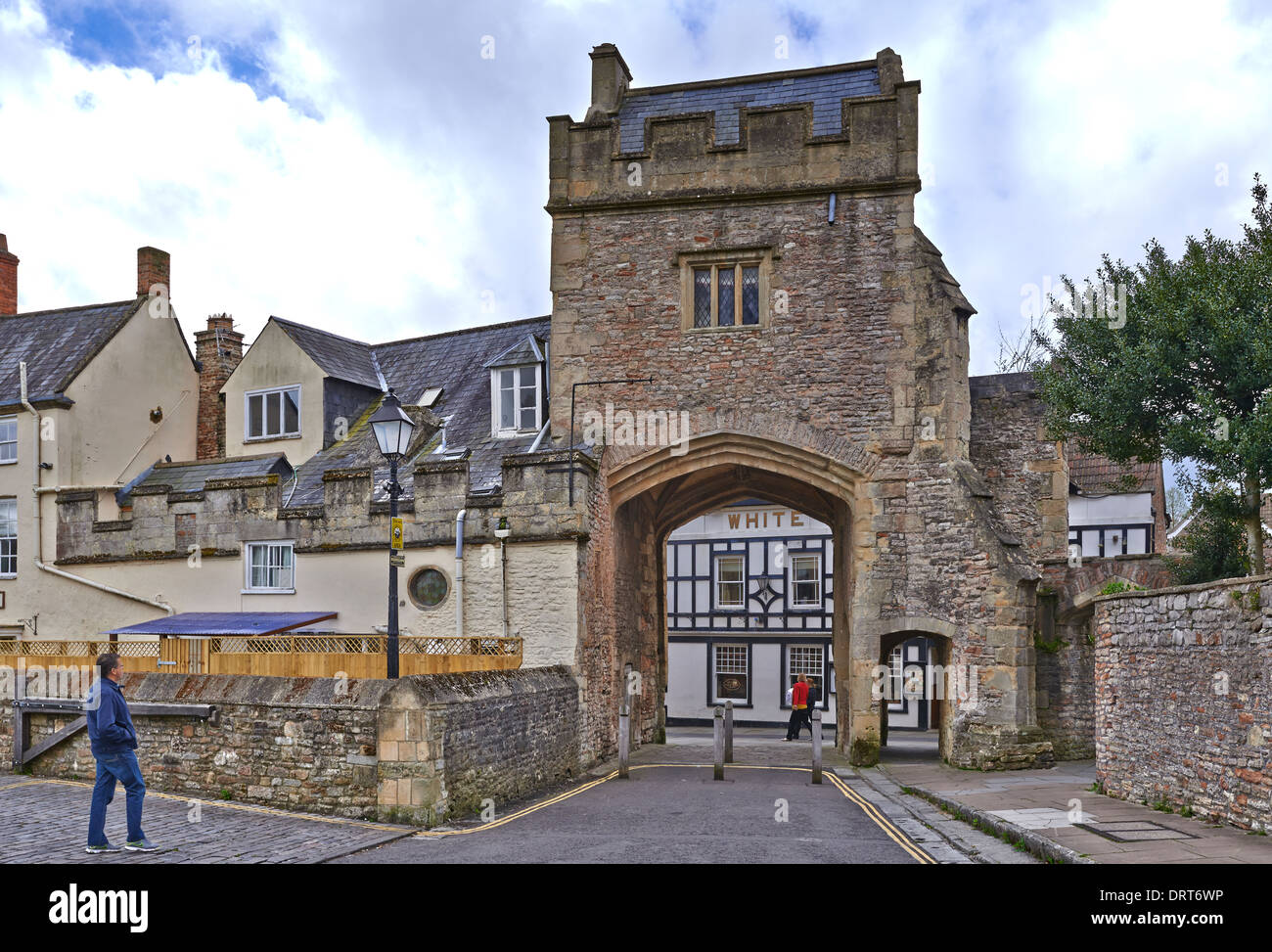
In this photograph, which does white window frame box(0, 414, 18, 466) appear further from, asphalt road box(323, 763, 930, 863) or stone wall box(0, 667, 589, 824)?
asphalt road box(323, 763, 930, 863)

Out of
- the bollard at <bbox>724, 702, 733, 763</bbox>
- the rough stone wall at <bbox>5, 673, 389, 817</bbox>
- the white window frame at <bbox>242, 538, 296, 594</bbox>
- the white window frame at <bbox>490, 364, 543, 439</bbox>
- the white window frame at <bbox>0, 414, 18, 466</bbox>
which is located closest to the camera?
the rough stone wall at <bbox>5, 673, 389, 817</bbox>

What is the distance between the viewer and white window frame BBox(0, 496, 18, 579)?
2311 centimetres

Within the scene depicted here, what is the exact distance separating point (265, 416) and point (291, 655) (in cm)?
1068

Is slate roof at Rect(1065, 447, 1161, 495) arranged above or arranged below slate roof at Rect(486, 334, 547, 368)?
below

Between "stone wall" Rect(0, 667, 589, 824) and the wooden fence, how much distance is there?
0.95 meters

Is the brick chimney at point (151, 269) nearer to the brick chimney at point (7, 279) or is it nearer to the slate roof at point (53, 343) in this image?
the slate roof at point (53, 343)

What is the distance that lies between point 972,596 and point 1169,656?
6.70m

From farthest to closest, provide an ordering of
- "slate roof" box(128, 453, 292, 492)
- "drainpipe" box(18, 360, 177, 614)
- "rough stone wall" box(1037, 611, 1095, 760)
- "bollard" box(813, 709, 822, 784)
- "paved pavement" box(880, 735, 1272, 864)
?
1. "slate roof" box(128, 453, 292, 492)
2. "drainpipe" box(18, 360, 177, 614)
3. "rough stone wall" box(1037, 611, 1095, 760)
4. "bollard" box(813, 709, 822, 784)
5. "paved pavement" box(880, 735, 1272, 864)

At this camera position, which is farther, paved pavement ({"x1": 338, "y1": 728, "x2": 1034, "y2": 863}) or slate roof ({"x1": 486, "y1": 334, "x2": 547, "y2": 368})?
slate roof ({"x1": 486, "y1": 334, "x2": 547, "y2": 368})

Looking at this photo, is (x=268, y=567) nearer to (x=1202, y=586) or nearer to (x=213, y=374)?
(x=213, y=374)

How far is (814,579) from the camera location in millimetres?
33875

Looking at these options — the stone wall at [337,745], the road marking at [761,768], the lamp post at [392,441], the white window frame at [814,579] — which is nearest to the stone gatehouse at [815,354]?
the road marking at [761,768]

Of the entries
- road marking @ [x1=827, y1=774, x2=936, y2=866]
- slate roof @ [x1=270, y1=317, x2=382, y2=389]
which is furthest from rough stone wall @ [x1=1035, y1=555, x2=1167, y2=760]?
slate roof @ [x1=270, y1=317, x2=382, y2=389]

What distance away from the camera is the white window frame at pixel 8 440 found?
23391 millimetres
